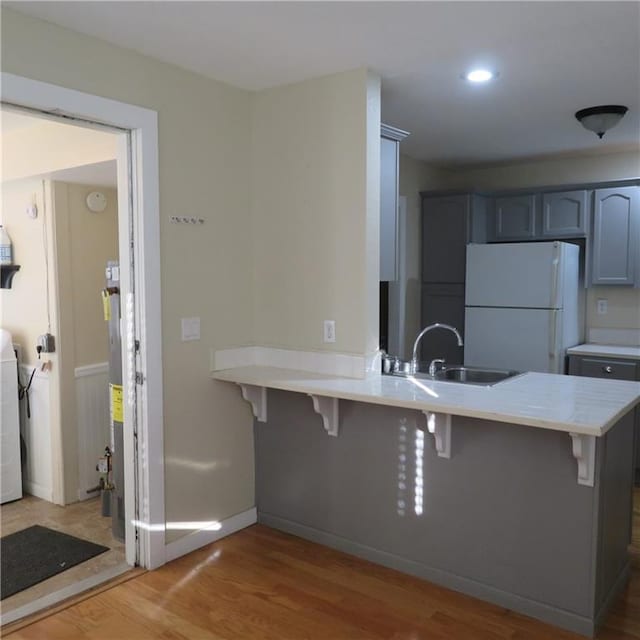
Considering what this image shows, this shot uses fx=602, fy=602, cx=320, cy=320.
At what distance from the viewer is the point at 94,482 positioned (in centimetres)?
396

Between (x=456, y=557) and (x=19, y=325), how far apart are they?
3161mm

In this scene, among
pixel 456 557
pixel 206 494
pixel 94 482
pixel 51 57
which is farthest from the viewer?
pixel 94 482

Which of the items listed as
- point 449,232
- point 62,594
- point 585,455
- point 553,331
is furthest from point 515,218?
point 62,594

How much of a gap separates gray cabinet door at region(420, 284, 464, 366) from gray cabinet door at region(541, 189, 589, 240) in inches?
32.1

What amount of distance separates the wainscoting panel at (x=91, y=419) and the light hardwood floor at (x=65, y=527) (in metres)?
0.16

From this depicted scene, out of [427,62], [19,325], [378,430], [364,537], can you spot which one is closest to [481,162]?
[427,62]

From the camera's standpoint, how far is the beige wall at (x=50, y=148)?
10.9ft

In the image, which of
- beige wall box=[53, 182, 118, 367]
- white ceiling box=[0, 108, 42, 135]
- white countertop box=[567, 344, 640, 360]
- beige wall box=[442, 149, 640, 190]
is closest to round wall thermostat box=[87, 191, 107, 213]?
beige wall box=[53, 182, 118, 367]

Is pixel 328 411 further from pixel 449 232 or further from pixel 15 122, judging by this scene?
pixel 15 122

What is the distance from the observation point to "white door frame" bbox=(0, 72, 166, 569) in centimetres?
277

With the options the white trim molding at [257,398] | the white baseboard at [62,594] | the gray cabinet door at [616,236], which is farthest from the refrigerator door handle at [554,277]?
the white baseboard at [62,594]

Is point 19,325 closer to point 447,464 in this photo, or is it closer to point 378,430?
point 378,430

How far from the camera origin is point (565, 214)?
460cm

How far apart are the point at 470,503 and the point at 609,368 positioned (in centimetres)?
213
